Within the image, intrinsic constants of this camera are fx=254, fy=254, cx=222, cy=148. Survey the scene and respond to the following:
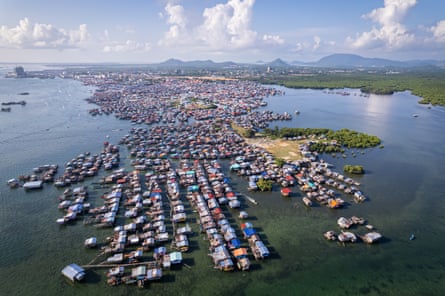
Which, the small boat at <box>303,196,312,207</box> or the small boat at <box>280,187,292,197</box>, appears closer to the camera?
the small boat at <box>303,196,312,207</box>

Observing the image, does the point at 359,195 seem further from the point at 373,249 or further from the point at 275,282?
the point at 275,282

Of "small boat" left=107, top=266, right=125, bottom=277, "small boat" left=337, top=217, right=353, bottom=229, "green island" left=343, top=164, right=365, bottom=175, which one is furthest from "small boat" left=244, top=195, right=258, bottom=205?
"green island" left=343, top=164, right=365, bottom=175

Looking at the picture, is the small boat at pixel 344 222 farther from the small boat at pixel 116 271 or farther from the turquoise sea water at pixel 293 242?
the small boat at pixel 116 271

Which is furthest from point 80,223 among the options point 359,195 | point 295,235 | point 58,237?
point 359,195

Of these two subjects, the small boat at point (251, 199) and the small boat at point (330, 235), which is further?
the small boat at point (251, 199)

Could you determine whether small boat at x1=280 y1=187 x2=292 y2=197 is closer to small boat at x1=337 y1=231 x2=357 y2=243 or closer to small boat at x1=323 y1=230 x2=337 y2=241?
small boat at x1=323 y1=230 x2=337 y2=241

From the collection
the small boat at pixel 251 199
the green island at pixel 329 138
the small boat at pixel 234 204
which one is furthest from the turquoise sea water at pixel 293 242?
the green island at pixel 329 138

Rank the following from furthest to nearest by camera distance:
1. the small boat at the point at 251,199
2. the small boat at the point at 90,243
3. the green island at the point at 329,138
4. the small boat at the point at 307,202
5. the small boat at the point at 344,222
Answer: the green island at the point at 329,138, the small boat at the point at 251,199, the small boat at the point at 307,202, the small boat at the point at 344,222, the small boat at the point at 90,243

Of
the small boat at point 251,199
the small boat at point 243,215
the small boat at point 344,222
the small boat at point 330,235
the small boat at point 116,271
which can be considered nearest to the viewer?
the small boat at point 116,271

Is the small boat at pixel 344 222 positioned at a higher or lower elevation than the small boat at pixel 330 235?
higher

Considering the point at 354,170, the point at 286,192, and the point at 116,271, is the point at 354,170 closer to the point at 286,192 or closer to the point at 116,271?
the point at 286,192
